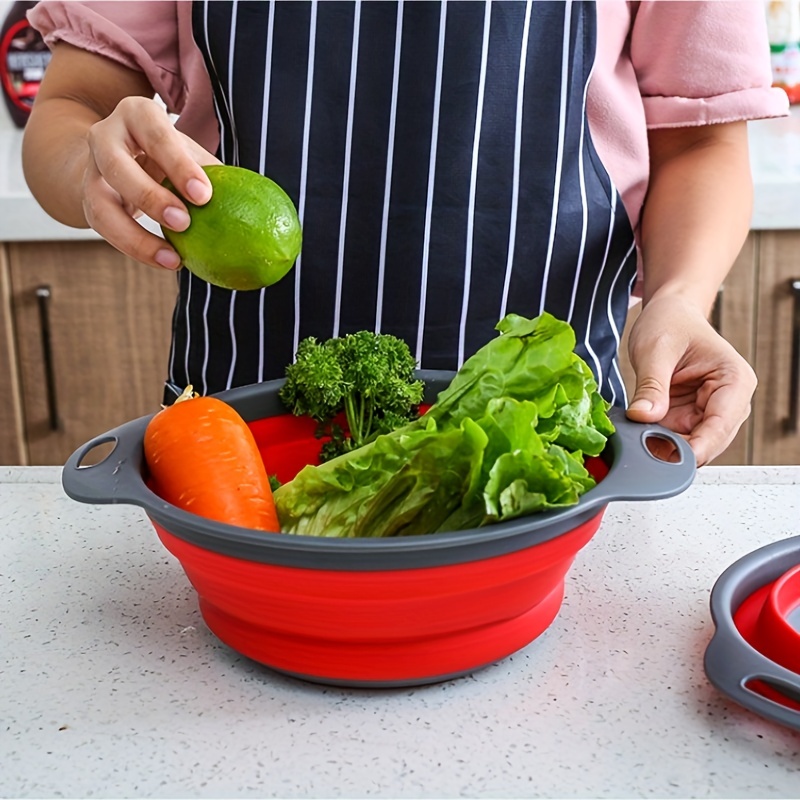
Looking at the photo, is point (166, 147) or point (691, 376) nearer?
point (166, 147)

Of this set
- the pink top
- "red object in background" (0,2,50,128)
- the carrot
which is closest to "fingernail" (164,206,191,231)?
the carrot

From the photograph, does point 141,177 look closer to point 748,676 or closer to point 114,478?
point 114,478

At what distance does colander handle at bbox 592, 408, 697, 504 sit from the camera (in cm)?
67

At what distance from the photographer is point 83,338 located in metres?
2.11

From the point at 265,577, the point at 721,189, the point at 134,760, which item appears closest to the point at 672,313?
the point at 721,189

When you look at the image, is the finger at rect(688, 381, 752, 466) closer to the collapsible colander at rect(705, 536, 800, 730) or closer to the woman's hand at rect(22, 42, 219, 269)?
the collapsible colander at rect(705, 536, 800, 730)

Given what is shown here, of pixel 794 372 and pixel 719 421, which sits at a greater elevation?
pixel 719 421

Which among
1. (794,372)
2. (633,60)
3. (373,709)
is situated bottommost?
(794,372)

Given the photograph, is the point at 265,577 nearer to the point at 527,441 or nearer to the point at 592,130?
the point at 527,441

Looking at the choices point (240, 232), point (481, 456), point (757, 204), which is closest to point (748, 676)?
point (481, 456)

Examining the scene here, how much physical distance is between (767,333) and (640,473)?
1.46 m

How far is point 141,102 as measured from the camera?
2.69 feet

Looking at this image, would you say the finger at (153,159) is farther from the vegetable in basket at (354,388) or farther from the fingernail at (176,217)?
the vegetable in basket at (354,388)

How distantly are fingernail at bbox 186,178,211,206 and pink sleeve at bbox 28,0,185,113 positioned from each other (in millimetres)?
541
